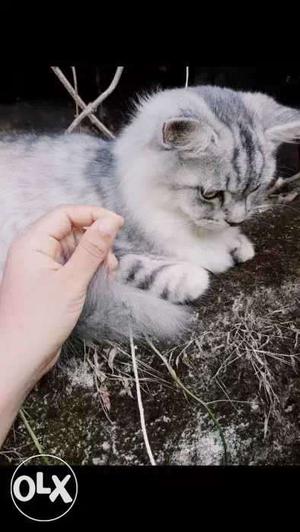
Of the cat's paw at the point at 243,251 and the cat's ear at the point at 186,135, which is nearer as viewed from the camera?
the cat's ear at the point at 186,135

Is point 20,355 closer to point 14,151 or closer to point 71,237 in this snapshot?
point 71,237

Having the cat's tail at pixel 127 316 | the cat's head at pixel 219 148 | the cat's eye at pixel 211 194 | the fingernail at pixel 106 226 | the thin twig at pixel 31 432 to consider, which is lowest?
the thin twig at pixel 31 432

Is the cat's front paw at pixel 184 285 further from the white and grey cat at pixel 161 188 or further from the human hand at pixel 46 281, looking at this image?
the human hand at pixel 46 281

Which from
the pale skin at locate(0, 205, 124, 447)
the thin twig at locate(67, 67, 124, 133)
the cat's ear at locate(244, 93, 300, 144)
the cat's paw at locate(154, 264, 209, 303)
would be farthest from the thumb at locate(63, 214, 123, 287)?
the cat's ear at locate(244, 93, 300, 144)

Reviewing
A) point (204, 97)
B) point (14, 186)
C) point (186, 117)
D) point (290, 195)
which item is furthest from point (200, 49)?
point (14, 186)

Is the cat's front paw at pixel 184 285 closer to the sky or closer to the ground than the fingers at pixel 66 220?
closer to the ground

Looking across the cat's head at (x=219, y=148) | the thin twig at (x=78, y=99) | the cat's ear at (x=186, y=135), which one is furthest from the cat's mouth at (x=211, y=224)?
the thin twig at (x=78, y=99)
